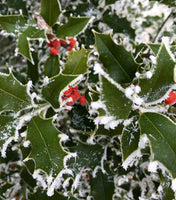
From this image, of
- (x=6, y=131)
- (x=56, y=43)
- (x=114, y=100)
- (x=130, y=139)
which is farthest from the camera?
(x=56, y=43)

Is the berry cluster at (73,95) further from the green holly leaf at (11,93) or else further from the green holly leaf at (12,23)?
the green holly leaf at (12,23)

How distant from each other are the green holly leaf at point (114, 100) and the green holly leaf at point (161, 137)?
0.09 meters

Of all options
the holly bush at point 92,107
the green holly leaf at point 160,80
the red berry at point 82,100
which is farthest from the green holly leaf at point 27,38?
the green holly leaf at point 160,80

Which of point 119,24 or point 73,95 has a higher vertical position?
point 119,24

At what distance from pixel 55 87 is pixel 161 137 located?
449 millimetres

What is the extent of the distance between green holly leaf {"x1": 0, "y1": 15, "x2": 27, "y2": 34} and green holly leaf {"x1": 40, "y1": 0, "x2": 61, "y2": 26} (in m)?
0.12

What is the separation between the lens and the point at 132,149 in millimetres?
830

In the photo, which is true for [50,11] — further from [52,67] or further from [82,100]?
[82,100]

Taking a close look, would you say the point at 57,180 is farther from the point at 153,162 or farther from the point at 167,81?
the point at 167,81

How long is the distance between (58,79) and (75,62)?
0.50 feet

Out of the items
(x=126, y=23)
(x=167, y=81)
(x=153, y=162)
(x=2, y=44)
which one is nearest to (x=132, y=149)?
(x=153, y=162)

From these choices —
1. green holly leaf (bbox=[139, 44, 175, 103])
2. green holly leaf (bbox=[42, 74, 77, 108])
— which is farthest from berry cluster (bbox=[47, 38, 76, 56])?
green holly leaf (bbox=[139, 44, 175, 103])

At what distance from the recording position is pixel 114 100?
73cm

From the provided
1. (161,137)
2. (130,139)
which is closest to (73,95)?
(130,139)
